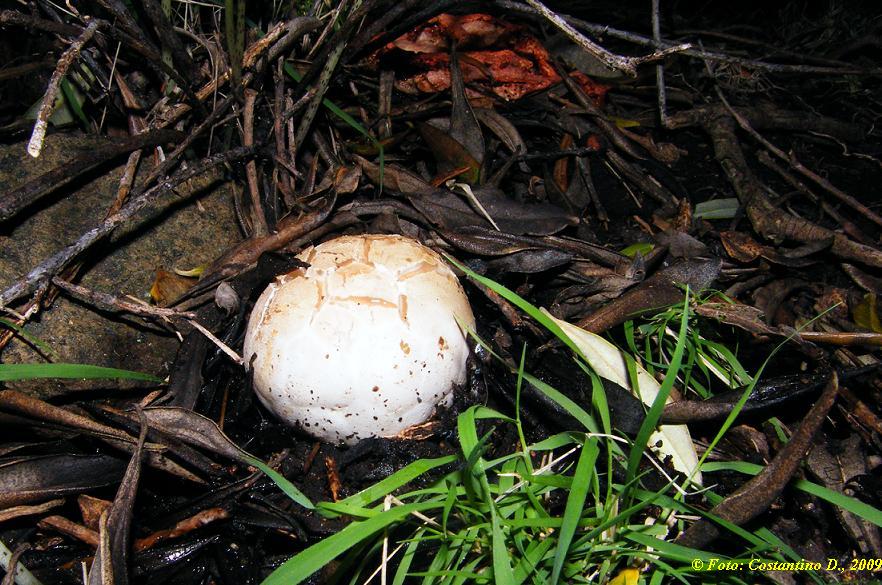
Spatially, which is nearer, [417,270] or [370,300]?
[370,300]

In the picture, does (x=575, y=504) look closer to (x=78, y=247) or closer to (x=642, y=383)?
(x=642, y=383)

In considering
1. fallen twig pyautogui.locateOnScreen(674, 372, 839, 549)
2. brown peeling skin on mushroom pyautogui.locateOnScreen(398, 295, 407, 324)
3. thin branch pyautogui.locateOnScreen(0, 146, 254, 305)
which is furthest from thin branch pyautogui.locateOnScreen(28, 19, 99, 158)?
fallen twig pyautogui.locateOnScreen(674, 372, 839, 549)

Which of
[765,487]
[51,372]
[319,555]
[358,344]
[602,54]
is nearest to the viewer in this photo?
[319,555]

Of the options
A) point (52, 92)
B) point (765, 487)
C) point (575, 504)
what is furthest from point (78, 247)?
point (765, 487)

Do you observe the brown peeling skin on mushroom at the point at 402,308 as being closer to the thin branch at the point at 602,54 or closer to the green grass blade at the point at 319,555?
the green grass blade at the point at 319,555

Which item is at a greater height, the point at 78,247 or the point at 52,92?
the point at 52,92

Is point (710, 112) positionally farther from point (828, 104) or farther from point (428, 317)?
point (428, 317)

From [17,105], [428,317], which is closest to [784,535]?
[428,317]

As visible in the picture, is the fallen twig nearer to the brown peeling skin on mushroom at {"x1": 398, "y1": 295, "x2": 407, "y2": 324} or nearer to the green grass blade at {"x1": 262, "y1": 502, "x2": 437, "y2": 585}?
the green grass blade at {"x1": 262, "y1": 502, "x2": 437, "y2": 585}

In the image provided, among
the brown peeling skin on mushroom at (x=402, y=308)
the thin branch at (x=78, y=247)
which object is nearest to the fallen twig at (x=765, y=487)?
the brown peeling skin on mushroom at (x=402, y=308)

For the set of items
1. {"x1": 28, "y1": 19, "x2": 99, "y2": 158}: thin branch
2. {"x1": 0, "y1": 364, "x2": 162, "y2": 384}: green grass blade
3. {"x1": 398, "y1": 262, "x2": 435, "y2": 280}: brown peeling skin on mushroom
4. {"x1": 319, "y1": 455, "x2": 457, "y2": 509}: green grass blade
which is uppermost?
{"x1": 28, "y1": 19, "x2": 99, "y2": 158}: thin branch
